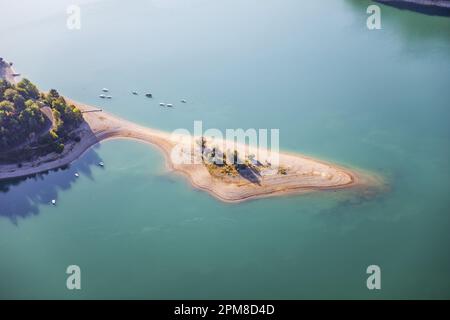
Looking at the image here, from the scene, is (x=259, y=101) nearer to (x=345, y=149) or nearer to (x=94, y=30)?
(x=345, y=149)

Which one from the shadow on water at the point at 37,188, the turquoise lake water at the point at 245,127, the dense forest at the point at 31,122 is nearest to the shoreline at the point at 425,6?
the turquoise lake water at the point at 245,127

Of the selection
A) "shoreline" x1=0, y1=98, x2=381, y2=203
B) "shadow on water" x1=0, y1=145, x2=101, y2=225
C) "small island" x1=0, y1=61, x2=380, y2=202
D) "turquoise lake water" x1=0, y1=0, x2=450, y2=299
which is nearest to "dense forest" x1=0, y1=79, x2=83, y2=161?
"small island" x1=0, y1=61, x2=380, y2=202

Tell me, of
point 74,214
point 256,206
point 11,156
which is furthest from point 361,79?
point 11,156

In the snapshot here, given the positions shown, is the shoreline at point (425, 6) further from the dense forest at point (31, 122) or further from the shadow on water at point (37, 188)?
the shadow on water at point (37, 188)

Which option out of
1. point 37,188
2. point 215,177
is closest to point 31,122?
Result: point 37,188

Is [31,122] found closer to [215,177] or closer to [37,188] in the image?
[37,188]

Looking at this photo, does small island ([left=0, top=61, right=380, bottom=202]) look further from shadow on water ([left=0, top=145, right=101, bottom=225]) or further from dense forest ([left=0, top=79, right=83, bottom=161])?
shadow on water ([left=0, top=145, right=101, bottom=225])
